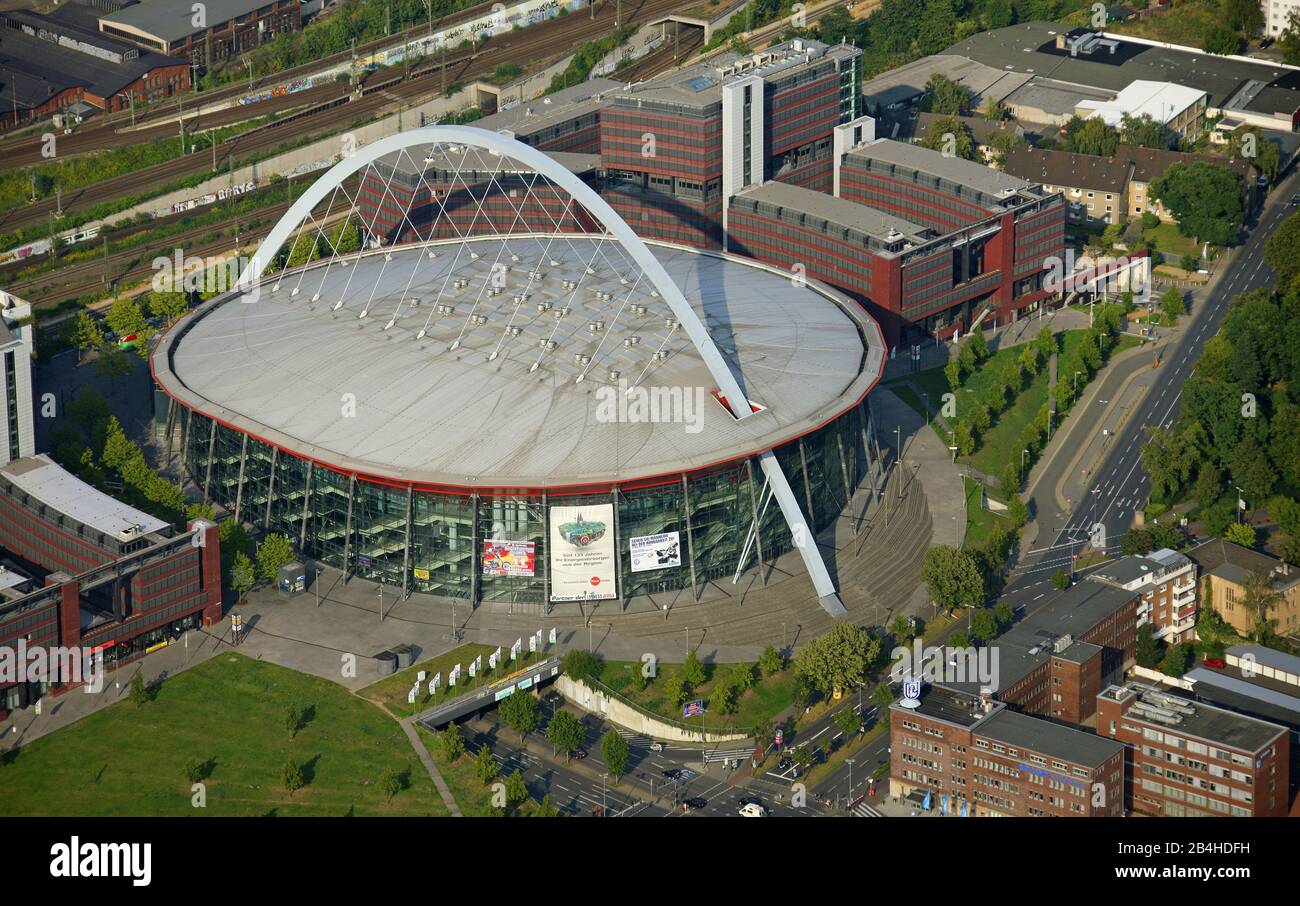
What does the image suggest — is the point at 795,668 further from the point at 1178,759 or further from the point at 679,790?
the point at 1178,759

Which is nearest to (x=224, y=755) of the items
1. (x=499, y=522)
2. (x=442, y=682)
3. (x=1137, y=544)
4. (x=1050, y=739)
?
(x=442, y=682)

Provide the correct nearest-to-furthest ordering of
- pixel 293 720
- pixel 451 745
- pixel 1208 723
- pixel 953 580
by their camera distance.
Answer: pixel 1208 723 < pixel 451 745 < pixel 293 720 < pixel 953 580

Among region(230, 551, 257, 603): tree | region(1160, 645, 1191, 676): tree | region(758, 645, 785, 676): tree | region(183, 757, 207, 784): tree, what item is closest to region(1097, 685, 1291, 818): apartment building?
region(1160, 645, 1191, 676): tree

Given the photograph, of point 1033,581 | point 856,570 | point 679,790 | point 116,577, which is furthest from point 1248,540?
point 116,577

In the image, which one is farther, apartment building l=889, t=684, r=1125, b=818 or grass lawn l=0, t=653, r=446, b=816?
grass lawn l=0, t=653, r=446, b=816

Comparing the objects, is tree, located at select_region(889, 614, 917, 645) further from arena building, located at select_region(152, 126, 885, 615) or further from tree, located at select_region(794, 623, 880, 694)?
tree, located at select_region(794, 623, 880, 694)

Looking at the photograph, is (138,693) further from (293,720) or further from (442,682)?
(442,682)

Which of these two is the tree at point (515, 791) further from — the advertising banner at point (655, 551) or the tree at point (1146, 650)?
the tree at point (1146, 650)
